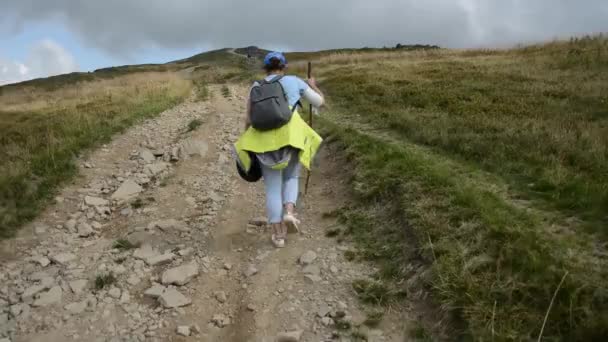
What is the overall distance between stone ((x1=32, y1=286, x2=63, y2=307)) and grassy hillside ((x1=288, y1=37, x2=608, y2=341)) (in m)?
3.62

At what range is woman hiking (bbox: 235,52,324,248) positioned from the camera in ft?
18.0

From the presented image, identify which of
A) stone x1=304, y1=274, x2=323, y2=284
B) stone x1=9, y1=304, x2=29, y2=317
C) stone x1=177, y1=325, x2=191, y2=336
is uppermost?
stone x1=304, y1=274, x2=323, y2=284

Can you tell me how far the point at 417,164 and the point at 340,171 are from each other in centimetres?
163

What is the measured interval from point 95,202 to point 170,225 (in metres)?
1.94

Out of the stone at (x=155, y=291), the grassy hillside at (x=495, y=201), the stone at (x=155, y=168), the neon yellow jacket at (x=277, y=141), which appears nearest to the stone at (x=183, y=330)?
the stone at (x=155, y=291)

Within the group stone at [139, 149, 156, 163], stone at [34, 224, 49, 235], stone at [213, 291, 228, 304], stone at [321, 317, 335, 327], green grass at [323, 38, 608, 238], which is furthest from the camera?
stone at [139, 149, 156, 163]

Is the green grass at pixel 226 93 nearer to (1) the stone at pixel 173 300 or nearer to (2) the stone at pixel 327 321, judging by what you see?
(1) the stone at pixel 173 300

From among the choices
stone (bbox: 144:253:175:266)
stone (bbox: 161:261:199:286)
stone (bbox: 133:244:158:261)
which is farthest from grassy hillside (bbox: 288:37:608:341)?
stone (bbox: 133:244:158:261)

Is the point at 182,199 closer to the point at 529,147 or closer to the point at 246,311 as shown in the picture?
the point at 246,311

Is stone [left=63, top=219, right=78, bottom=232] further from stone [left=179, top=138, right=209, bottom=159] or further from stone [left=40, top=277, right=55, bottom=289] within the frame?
stone [left=179, top=138, right=209, bottom=159]

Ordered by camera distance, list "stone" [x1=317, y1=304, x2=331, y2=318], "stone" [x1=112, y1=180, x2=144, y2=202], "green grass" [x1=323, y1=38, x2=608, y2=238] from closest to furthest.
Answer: "stone" [x1=317, y1=304, x2=331, y2=318] < "green grass" [x1=323, y1=38, x2=608, y2=238] < "stone" [x1=112, y1=180, x2=144, y2=202]

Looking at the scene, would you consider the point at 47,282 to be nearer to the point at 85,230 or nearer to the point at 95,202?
the point at 85,230

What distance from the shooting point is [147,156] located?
10328 mm

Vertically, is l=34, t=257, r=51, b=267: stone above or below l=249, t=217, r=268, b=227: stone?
below
